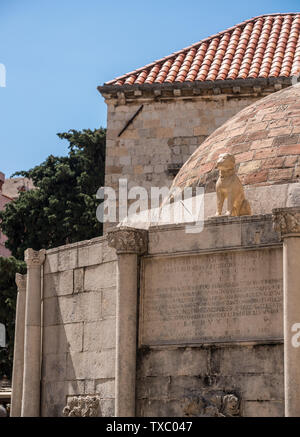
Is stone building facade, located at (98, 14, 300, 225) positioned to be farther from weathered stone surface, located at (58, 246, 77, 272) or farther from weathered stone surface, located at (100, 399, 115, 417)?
weathered stone surface, located at (100, 399, 115, 417)

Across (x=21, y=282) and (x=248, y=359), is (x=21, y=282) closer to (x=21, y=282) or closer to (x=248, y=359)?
(x=21, y=282)

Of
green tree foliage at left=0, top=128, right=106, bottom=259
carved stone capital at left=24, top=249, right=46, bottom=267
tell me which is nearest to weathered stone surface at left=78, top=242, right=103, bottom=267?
carved stone capital at left=24, top=249, right=46, bottom=267

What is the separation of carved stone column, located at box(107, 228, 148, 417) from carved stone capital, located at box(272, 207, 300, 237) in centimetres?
187

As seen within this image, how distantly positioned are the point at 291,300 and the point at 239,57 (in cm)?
1455

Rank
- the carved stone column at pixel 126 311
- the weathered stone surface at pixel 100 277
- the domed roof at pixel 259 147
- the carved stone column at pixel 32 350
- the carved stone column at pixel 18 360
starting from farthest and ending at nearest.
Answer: the carved stone column at pixel 18 360 → the domed roof at pixel 259 147 → the carved stone column at pixel 32 350 → the weathered stone surface at pixel 100 277 → the carved stone column at pixel 126 311

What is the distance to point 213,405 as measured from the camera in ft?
33.1

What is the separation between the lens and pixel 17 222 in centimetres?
3306

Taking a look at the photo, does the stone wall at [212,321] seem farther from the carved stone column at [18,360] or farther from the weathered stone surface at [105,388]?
the carved stone column at [18,360]

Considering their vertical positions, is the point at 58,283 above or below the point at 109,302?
above

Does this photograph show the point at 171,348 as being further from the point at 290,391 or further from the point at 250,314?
the point at 290,391

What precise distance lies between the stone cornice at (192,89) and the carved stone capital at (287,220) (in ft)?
38.3

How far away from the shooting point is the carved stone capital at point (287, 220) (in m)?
9.73

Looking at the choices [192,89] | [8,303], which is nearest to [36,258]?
[192,89]

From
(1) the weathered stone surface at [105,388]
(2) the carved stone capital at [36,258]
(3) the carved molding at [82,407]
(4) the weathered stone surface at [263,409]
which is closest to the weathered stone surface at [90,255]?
(2) the carved stone capital at [36,258]
